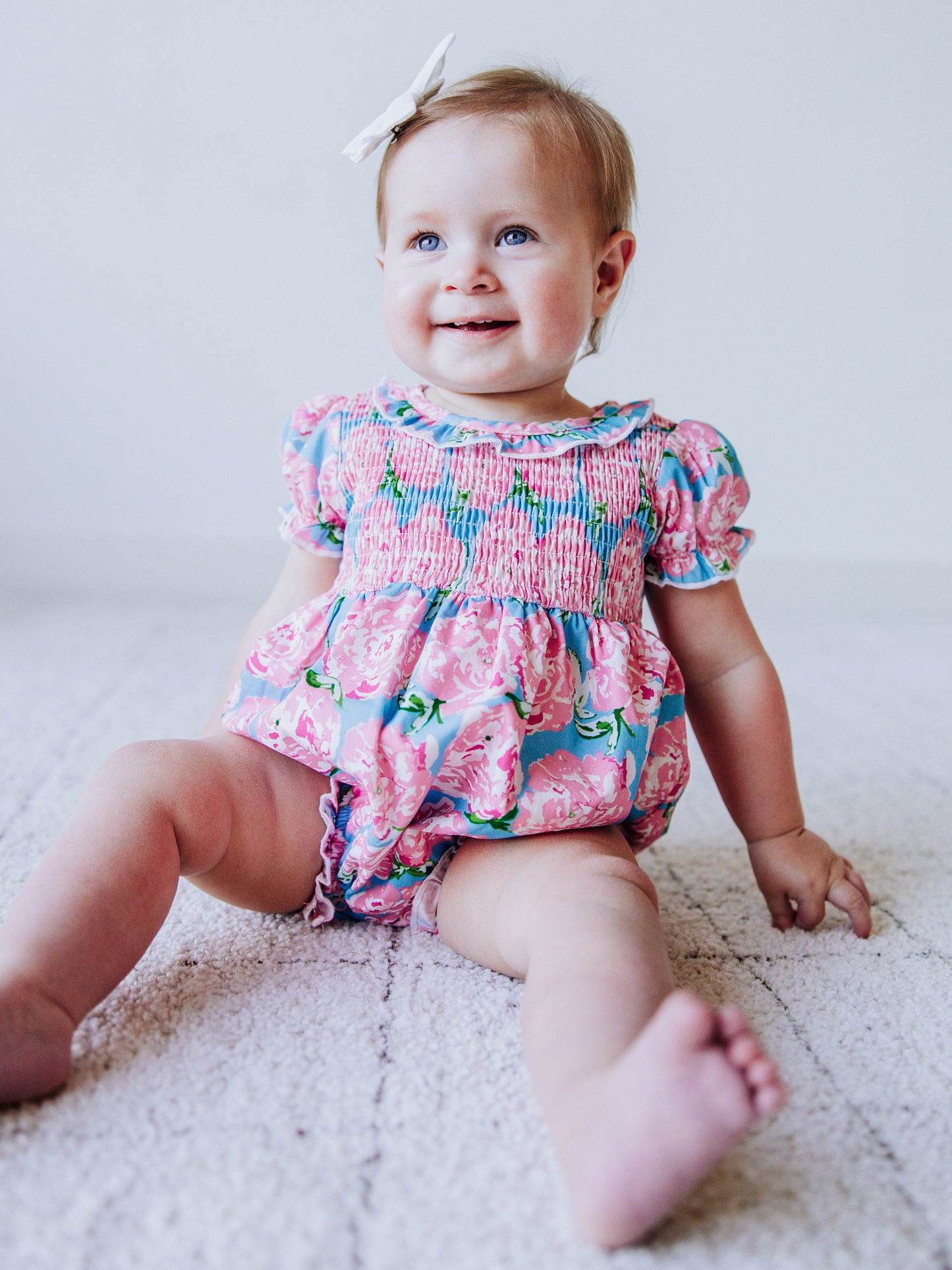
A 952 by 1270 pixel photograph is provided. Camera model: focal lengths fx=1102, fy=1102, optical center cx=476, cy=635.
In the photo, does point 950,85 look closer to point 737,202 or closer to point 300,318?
point 737,202

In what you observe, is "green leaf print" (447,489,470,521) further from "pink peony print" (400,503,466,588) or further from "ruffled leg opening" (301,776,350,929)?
"ruffled leg opening" (301,776,350,929)

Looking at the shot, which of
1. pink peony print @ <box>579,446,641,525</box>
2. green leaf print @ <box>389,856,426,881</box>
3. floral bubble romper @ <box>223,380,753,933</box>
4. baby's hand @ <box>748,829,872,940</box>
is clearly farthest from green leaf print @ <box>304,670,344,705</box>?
baby's hand @ <box>748,829,872,940</box>

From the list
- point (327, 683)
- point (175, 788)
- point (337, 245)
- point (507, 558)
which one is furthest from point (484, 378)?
point (337, 245)

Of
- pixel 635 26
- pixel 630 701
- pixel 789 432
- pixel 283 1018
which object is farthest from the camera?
pixel 789 432

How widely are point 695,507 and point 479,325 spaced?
20 centimetres

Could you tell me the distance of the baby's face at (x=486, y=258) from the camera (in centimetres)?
74

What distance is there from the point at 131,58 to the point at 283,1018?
1.71 meters

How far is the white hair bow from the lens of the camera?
778mm

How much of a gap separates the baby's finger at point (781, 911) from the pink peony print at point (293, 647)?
1.17 feet

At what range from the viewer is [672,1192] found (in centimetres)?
38

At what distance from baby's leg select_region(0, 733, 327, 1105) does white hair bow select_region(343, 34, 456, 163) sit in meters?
0.44

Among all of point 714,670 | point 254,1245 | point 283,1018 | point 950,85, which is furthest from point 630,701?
point 950,85

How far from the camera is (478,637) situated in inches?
27.1

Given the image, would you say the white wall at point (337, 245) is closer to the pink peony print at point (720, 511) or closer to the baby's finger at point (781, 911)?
the pink peony print at point (720, 511)
